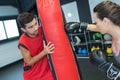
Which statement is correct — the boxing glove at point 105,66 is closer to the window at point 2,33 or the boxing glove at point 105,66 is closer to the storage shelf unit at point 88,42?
the storage shelf unit at point 88,42

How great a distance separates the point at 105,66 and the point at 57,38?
479 mm

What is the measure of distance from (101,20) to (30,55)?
30.5 inches

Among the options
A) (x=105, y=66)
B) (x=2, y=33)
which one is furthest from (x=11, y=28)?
(x=105, y=66)

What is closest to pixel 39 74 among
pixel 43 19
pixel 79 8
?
pixel 43 19

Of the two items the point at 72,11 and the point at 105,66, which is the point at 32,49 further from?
the point at 72,11

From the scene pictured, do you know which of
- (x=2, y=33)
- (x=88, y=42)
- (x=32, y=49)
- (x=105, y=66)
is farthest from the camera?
(x=2, y=33)

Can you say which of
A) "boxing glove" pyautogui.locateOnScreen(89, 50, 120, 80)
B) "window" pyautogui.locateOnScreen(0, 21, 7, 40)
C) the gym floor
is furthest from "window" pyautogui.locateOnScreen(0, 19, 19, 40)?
"boxing glove" pyautogui.locateOnScreen(89, 50, 120, 80)

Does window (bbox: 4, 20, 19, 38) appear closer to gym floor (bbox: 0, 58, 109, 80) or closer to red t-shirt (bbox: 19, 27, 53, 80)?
gym floor (bbox: 0, 58, 109, 80)

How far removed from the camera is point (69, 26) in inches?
68.0

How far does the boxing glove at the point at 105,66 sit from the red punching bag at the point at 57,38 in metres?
0.21

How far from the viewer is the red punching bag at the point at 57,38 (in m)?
1.69

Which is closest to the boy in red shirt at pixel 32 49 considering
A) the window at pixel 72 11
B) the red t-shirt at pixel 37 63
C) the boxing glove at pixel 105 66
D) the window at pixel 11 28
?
the red t-shirt at pixel 37 63

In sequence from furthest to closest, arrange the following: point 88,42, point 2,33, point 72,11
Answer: point 2,33 < point 72,11 < point 88,42

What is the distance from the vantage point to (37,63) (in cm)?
188
